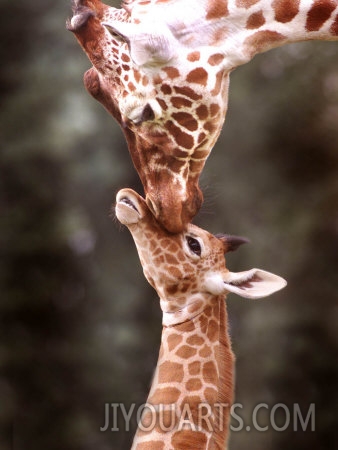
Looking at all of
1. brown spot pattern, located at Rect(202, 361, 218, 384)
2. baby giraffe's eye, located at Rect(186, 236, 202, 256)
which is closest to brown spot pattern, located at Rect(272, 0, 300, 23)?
baby giraffe's eye, located at Rect(186, 236, 202, 256)

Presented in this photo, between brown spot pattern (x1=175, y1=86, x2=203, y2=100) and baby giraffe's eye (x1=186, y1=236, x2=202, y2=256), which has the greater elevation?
brown spot pattern (x1=175, y1=86, x2=203, y2=100)

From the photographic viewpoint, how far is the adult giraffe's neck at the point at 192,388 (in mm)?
1642

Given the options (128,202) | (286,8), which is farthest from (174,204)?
(286,8)

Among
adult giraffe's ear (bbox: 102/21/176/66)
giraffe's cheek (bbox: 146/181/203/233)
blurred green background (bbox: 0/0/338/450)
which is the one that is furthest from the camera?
blurred green background (bbox: 0/0/338/450)

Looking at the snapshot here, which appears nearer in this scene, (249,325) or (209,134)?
(209,134)

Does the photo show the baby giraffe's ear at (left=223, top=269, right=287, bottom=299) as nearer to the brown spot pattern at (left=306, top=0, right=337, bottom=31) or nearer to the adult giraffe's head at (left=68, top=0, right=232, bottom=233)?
the adult giraffe's head at (left=68, top=0, right=232, bottom=233)

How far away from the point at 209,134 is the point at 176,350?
45 cm

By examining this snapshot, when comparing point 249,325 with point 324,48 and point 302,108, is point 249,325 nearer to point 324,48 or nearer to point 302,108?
point 302,108

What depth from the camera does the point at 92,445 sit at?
11.5 ft

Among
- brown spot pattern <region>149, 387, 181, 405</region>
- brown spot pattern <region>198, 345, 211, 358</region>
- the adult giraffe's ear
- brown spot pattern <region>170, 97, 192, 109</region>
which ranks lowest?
brown spot pattern <region>149, 387, 181, 405</region>

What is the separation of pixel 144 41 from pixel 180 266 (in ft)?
1.55

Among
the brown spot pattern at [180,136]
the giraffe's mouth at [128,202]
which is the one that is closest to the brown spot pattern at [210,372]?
the giraffe's mouth at [128,202]

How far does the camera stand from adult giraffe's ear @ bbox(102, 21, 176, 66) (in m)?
1.52

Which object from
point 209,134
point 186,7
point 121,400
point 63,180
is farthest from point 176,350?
point 63,180
